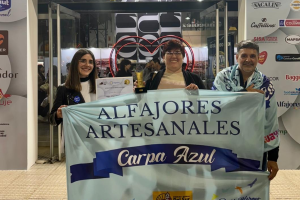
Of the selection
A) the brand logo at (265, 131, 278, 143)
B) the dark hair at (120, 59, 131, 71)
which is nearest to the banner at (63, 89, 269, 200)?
the brand logo at (265, 131, 278, 143)

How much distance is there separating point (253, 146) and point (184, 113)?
0.49m

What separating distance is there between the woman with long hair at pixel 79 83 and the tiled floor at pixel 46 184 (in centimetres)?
125

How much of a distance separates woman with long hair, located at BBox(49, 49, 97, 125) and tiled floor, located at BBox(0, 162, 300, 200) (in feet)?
4.10

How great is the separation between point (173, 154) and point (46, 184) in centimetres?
238

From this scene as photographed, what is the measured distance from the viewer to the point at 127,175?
2.15m

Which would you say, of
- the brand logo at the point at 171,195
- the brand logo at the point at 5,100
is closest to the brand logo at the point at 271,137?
the brand logo at the point at 171,195

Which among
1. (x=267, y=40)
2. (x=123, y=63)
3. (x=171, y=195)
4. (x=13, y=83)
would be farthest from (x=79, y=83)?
Answer: (x=267, y=40)

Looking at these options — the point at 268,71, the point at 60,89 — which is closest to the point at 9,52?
the point at 60,89

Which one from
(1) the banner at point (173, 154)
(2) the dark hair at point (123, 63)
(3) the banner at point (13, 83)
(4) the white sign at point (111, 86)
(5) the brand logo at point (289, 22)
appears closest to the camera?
(1) the banner at point (173, 154)

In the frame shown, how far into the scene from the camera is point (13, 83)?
4500mm

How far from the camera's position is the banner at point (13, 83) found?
14.7 feet

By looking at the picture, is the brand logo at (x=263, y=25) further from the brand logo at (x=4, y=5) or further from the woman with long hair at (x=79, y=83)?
the brand logo at (x=4, y=5)

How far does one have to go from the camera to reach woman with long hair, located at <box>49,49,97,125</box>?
2.88 meters

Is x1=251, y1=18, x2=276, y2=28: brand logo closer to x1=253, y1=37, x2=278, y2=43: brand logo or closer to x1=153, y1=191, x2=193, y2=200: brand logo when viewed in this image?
x1=253, y1=37, x2=278, y2=43: brand logo
